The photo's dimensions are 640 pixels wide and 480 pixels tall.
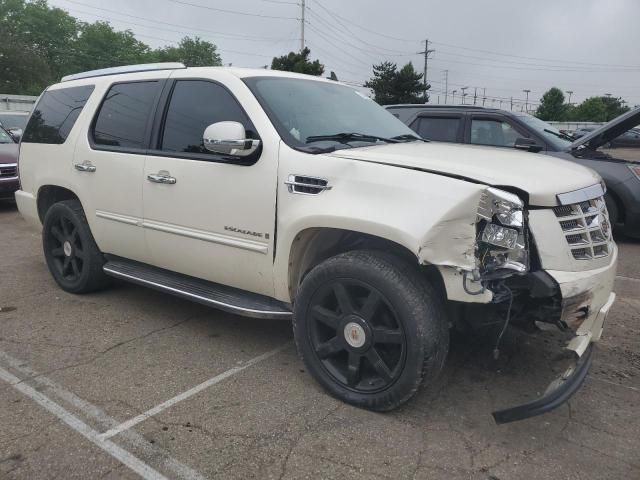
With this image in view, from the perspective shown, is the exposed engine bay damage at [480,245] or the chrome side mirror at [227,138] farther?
the chrome side mirror at [227,138]

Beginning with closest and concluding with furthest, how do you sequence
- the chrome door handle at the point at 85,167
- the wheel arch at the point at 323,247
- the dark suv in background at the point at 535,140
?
the wheel arch at the point at 323,247 < the chrome door handle at the point at 85,167 < the dark suv in background at the point at 535,140

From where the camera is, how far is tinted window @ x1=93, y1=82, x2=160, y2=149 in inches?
163

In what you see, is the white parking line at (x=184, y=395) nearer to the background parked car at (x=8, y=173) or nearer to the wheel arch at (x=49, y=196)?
the wheel arch at (x=49, y=196)

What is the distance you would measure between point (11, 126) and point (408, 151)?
42.7ft

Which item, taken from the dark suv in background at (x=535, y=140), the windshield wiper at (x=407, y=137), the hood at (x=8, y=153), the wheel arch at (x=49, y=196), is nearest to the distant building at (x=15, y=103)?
the hood at (x=8, y=153)

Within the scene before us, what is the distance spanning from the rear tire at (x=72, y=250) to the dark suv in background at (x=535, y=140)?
485 cm

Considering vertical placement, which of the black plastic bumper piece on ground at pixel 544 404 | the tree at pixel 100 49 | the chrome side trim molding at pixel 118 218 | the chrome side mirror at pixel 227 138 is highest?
the tree at pixel 100 49

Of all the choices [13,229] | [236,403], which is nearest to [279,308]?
[236,403]

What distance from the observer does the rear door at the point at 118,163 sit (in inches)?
161

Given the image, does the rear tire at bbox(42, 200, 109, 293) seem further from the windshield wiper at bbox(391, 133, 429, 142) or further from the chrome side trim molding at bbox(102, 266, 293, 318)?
the windshield wiper at bbox(391, 133, 429, 142)

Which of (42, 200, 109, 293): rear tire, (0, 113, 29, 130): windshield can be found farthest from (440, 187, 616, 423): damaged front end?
(0, 113, 29, 130): windshield

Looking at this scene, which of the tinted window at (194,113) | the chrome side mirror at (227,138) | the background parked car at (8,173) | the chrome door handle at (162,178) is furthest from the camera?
the background parked car at (8,173)

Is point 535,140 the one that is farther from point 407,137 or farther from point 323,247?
point 323,247

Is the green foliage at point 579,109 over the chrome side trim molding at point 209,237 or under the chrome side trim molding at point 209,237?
over
